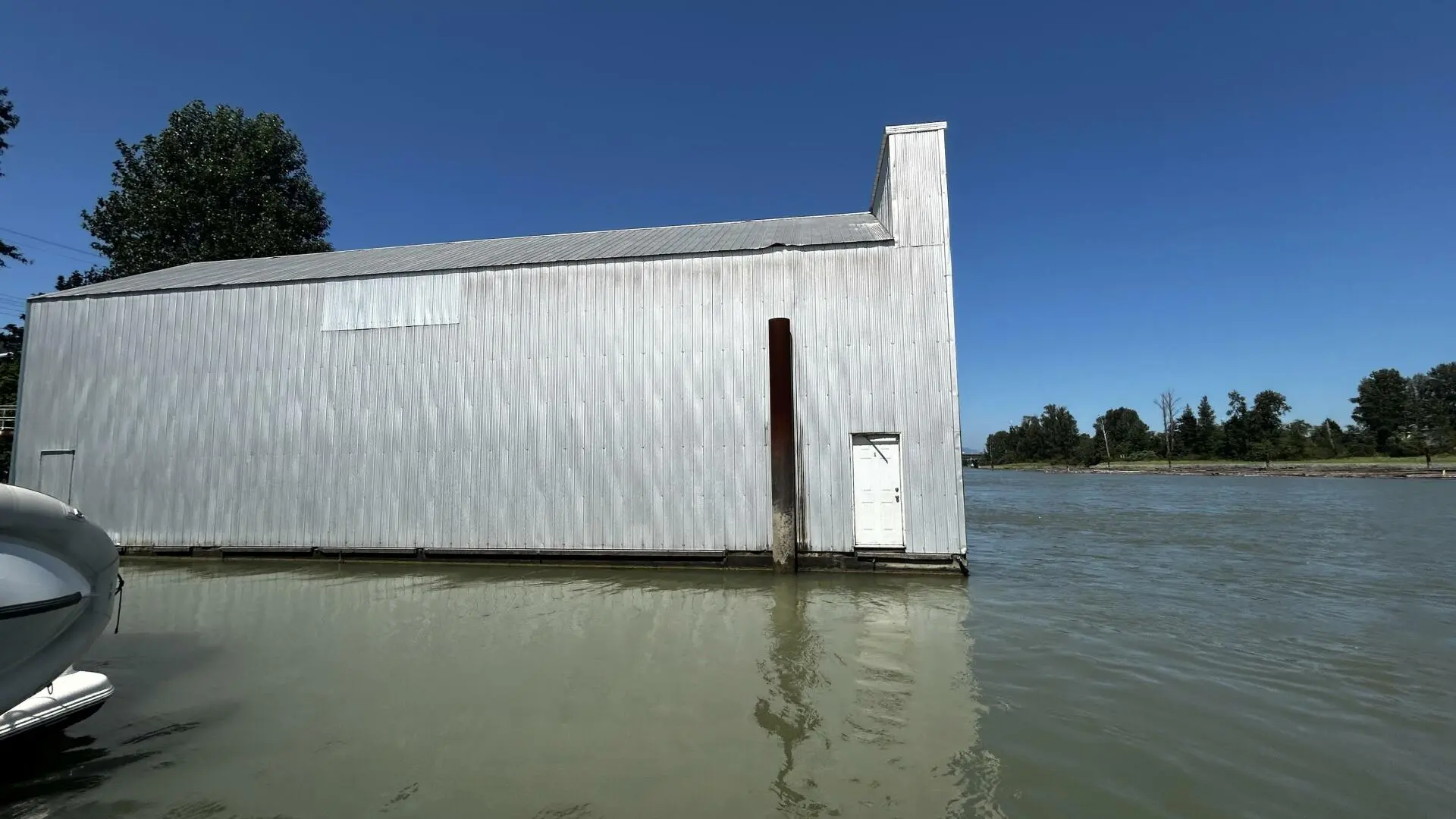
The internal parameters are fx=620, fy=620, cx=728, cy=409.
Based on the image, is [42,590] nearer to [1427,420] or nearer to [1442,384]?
[1427,420]

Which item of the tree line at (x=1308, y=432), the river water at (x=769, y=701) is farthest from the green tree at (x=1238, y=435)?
the river water at (x=769, y=701)

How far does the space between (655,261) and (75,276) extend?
34.2 m

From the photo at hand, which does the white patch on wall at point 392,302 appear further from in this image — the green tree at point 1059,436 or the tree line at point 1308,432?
the green tree at point 1059,436

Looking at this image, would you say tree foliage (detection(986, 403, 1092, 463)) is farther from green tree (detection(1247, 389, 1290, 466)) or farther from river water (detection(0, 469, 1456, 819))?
river water (detection(0, 469, 1456, 819))

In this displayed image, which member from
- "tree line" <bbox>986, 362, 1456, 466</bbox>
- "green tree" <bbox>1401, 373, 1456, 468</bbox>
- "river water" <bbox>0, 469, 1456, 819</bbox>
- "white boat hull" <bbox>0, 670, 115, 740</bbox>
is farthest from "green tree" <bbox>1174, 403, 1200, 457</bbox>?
"white boat hull" <bbox>0, 670, 115, 740</bbox>

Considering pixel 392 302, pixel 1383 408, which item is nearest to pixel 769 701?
pixel 392 302

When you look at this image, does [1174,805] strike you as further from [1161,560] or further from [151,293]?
[151,293]

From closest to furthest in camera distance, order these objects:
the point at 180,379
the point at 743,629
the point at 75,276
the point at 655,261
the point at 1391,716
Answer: the point at 1391,716
the point at 743,629
the point at 655,261
the point at 180,379
the point at 75,276

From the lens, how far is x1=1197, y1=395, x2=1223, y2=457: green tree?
6888cm

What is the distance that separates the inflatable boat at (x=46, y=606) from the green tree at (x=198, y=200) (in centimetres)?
3067

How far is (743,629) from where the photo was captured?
629 cm

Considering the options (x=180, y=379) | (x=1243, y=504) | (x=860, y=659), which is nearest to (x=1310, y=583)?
(x=860, y=659)

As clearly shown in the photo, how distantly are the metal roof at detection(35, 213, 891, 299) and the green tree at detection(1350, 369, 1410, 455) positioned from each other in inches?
2968

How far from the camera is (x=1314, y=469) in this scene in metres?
48.4
